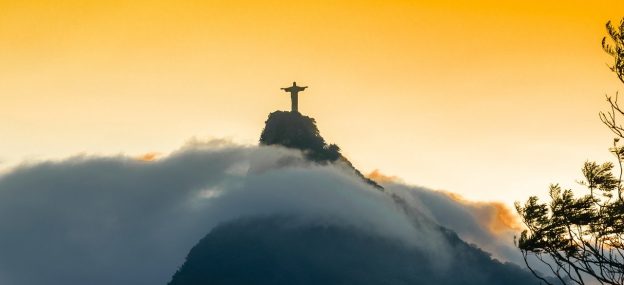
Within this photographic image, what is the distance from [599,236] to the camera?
28.8 m

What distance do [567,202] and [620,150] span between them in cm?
306

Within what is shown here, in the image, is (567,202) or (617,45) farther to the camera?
(567,202)

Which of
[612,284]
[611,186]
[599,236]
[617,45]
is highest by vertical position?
[617,45]

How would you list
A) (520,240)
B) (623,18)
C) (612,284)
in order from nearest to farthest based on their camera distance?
1. (612,284)
2. (623,18)
3. (520,240)

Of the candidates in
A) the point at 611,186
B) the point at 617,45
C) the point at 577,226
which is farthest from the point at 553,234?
the point at 617,45

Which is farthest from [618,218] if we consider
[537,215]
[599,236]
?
[537,215]

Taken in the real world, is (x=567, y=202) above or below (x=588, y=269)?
above

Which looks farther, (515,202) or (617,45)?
(515,202)

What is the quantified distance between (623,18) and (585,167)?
6057 mm

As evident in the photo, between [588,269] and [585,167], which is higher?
[585,167]

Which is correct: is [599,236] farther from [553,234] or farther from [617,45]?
[617,45]

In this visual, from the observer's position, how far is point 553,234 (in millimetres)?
29547

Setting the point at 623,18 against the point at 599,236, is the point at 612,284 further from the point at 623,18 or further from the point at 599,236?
the point at 623,18

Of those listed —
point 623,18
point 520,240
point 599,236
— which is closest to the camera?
point 623,18
